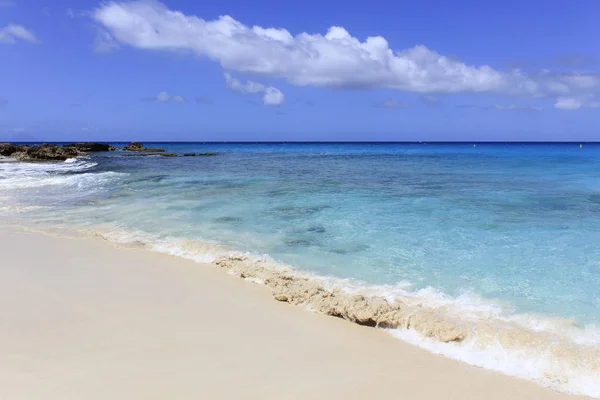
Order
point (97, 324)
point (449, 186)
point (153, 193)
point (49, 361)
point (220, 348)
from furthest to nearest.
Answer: point (449, 186), point (153, 193), point (97, 324), point (220, 348), point (49, 361)

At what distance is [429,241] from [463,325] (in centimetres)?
369

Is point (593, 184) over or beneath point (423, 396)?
over

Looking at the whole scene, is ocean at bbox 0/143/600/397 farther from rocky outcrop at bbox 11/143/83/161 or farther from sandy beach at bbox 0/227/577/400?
rocky outcrop at bbox 11/143/83/161

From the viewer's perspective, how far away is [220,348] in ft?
13.4

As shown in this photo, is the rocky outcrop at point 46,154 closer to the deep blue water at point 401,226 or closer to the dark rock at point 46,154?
the dark rock at point 46,154

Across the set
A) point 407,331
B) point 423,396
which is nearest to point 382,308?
point 407,331

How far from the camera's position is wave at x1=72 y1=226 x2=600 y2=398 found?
3.90 m

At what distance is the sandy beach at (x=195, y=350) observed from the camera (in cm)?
344

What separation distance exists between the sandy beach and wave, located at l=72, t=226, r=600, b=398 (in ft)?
0.62

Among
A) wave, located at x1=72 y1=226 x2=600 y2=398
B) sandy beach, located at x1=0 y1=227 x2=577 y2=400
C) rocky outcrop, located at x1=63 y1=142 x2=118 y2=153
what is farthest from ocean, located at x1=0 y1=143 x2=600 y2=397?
rocky outcrop, located at x1=63 y1=142 x2=118 y2=153

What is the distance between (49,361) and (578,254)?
8.47m

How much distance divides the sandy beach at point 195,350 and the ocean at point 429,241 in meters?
0.63

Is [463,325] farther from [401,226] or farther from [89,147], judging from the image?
[89,147]

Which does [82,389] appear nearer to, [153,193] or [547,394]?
[547,394]
